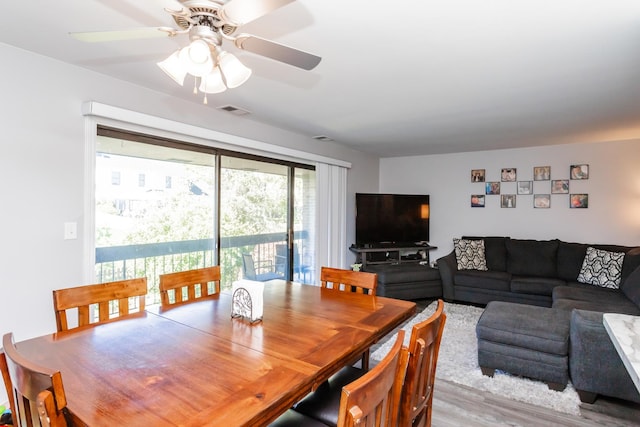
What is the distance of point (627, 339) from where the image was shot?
4.65ft

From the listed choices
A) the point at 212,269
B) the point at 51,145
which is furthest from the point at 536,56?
the point at 51,145

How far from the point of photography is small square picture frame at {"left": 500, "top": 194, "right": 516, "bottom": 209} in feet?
17.8

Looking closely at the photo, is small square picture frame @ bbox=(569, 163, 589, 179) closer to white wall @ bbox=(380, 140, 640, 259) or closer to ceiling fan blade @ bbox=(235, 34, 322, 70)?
white wall @ bbox=(380, 140, 640, 259)

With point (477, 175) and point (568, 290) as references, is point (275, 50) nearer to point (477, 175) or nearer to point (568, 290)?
point (568, 290)

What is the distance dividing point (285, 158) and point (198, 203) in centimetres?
138

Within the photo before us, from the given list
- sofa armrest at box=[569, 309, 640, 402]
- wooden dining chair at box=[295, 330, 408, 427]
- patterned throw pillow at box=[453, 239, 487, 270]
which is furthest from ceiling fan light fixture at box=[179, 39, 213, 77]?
patterned throw pillow at box=[453, 239, 487, 270]

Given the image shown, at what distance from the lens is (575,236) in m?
5.02

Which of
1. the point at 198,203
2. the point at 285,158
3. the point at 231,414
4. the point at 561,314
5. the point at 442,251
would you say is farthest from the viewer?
the point at 442,251

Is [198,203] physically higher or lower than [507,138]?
lower

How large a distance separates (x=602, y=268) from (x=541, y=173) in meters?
1.66

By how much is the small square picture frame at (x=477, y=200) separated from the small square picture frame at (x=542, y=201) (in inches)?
28.6

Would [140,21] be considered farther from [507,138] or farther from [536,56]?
[507,138]

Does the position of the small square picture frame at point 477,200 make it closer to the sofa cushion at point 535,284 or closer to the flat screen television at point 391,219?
the flat screen television at point 391,219

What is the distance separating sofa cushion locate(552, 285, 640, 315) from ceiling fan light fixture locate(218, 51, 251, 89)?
3.37 m
